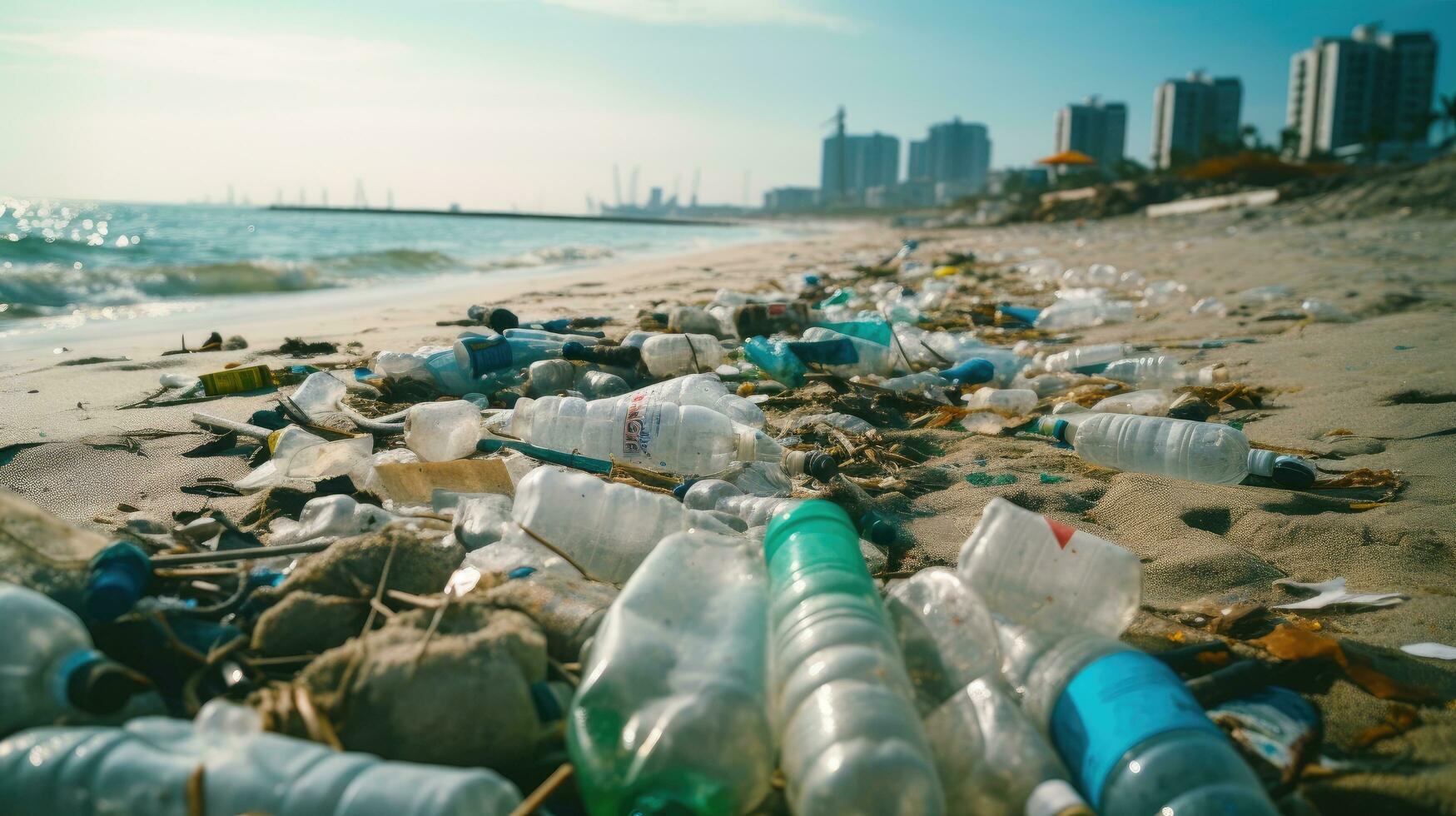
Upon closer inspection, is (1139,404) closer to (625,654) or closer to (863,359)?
(863,359)

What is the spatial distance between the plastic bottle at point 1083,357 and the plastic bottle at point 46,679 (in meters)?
3.56

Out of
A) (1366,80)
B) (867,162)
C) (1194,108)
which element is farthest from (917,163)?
(1366,80)

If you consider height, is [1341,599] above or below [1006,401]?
below

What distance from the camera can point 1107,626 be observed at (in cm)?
135

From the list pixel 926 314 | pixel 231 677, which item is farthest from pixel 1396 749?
pixel 926 314

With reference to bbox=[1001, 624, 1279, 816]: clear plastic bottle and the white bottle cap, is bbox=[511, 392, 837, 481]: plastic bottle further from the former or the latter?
the white bottle cap

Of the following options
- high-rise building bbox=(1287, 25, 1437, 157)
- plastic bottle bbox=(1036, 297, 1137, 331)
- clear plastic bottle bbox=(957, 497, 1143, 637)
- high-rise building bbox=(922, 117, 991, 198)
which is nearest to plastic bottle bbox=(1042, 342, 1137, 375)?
plastic bottle bbox=(1036, 297, 1137, 331)

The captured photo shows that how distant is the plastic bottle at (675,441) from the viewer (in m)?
2.31

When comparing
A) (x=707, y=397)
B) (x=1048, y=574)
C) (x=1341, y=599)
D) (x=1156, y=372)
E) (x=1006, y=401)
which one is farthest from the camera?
(x=1156, y=372)

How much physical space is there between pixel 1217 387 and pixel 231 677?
3.29 metres

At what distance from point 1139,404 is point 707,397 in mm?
1521

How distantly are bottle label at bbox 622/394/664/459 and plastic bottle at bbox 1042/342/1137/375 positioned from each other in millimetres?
2189

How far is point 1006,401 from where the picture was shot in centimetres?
306

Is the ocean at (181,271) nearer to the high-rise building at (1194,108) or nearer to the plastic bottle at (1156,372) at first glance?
the plastic bottle at (1156,372)
